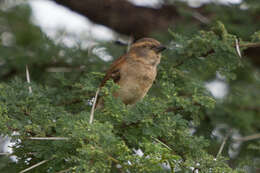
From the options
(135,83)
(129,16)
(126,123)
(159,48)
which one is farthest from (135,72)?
(129,16)

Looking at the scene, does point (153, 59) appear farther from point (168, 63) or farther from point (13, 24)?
point (13, 24)

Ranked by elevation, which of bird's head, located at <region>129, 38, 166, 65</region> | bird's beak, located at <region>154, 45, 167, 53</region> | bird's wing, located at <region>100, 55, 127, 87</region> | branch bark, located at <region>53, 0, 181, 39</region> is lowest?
branch bark, located at <region>53, 0, 181, 39</region>

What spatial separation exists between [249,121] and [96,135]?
→ 4018 mm

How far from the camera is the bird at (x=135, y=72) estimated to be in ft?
17.3

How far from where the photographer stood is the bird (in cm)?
529

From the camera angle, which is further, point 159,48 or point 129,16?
point 129,16

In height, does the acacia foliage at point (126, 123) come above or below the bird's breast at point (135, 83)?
above

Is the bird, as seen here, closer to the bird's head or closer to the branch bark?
the bird's head

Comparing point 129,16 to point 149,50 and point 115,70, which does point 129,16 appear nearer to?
point 149,50

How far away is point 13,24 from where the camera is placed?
6.43 meters

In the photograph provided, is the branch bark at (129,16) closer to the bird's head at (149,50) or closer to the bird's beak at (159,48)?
the bird's head at (149,50)

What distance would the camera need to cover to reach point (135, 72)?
5531 millimetres

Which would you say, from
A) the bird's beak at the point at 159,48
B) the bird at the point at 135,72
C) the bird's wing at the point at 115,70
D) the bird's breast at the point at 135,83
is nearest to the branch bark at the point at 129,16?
the bird at the point at 135,72

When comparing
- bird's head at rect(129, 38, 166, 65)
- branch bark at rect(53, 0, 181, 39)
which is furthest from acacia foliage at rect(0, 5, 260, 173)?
branch bark at rect(53, 0, 181, 39)
